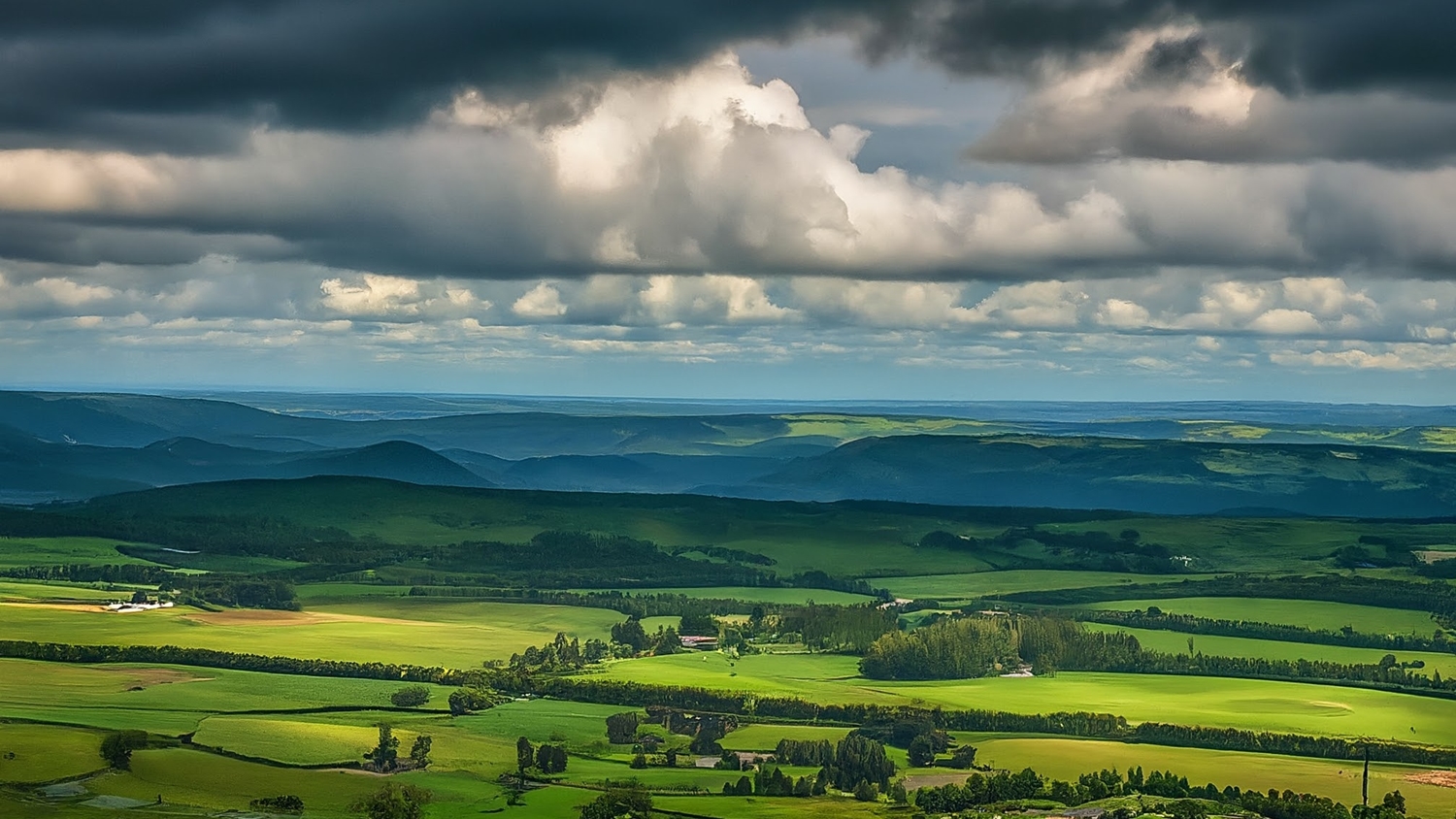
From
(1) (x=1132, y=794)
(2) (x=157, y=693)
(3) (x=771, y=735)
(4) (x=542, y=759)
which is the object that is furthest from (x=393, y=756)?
(1) (x=1132, y=794)

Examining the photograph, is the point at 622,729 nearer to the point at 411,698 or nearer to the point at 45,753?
the point at 411,698

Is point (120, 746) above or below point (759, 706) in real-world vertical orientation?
above

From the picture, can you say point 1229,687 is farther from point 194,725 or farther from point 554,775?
point 194,725

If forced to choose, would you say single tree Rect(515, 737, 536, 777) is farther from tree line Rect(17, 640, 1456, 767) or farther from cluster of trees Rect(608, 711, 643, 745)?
tree line Rect(17, 640, 1456, 767)

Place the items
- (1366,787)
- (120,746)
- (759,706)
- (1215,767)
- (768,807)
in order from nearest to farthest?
(768,807), (1366,787), (120,746), (1215,767), (759,706)

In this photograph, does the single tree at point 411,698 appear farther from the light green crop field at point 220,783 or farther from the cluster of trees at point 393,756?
the light green crop field at point 220,783

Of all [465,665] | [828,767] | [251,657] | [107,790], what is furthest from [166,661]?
[828,767]
